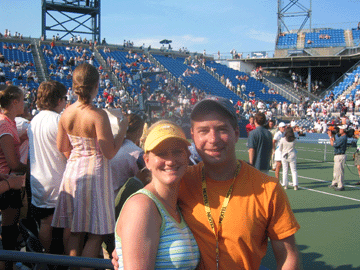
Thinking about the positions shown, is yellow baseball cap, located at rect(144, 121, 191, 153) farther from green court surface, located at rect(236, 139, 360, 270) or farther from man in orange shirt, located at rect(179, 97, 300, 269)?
green court surface, located at rect(236, 139, 360, 270)

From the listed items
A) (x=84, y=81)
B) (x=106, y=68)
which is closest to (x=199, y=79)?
(x=106, y=68)

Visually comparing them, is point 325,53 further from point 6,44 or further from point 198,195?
point 198,195

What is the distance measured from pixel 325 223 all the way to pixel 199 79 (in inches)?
1141

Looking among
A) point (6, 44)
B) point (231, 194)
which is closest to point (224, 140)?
point (231, 194)

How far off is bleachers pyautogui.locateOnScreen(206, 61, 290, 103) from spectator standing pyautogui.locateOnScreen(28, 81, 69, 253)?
31.5m

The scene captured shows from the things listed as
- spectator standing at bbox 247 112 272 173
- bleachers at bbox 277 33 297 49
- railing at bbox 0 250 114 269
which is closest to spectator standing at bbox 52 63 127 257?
railing at bbox 0 250 114 269

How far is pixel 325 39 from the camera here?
38281 millimetres

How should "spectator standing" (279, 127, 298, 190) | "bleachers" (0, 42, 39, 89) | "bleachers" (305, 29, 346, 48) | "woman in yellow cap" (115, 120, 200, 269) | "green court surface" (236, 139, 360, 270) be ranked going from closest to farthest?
"woman in yellow cap" (115, 120, 200, 269) < "green court surface" (236, 139, 360, 270) < "spectator standing" (279, 127, 298, 190) < "bleachers" (0, 42, 39, 89) < "bleachers" (305, 29, 346, 48)

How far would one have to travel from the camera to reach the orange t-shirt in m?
1.49

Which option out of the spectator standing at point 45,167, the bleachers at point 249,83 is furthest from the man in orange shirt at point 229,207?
the bleachers at point 249,83

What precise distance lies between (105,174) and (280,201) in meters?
1.49

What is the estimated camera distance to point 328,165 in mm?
12055

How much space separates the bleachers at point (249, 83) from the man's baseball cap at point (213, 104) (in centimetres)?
3232

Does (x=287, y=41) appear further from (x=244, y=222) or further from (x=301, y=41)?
(x=244, y=222)
